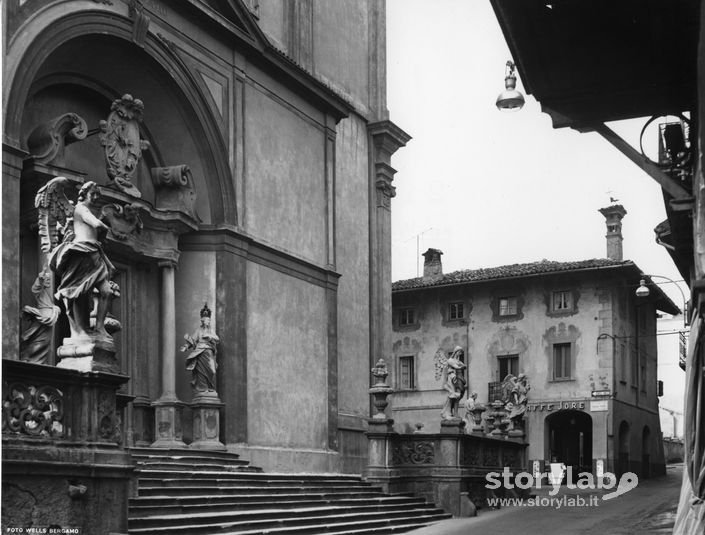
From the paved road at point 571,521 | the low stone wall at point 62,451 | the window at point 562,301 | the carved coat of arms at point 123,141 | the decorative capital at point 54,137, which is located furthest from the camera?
the window at point 562,301

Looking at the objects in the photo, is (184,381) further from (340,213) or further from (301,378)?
(340,213)

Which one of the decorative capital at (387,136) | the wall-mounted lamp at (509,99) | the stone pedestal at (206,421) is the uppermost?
the decorative capital at (387,136)

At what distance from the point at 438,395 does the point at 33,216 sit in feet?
101

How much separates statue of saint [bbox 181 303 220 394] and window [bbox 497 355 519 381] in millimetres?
26127

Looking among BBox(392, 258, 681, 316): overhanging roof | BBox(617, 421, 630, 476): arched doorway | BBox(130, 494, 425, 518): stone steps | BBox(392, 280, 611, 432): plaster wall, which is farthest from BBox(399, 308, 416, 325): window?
BBox(130, 494, 425, 518): stone steps

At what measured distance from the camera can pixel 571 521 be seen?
1989 cm

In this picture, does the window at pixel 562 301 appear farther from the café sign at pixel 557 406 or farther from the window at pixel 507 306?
the café sign at pixel 557 406

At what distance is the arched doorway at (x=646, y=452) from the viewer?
149ft

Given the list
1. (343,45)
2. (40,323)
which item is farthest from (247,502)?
(343,45)

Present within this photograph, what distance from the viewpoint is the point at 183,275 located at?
20.5m

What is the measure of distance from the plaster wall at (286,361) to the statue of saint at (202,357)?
1390mm

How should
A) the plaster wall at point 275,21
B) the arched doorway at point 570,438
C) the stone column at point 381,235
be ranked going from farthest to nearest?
the arched doorway at point 570,438 < the stone column at point 381,235 < the plaster wall at point 275,21

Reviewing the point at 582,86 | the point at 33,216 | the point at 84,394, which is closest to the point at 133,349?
the point at 33,216

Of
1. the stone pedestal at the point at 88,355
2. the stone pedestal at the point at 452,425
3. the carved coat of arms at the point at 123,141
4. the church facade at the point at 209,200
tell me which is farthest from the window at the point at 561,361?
the stone pedestal at the point at 88,355
